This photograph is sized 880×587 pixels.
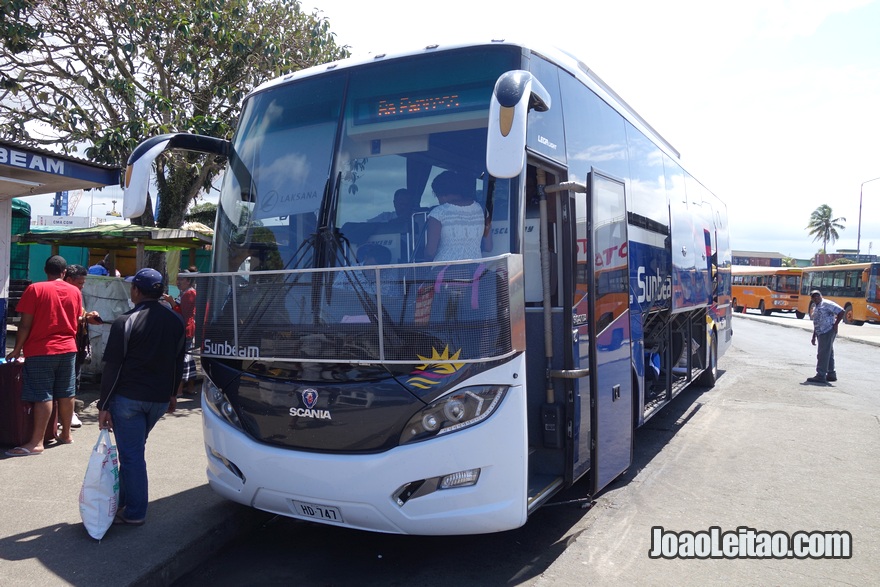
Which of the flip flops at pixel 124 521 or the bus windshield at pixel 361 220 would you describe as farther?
the flip flops at pixel 124 521

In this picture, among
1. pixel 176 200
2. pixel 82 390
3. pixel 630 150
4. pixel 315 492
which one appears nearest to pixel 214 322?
pixel 315 492

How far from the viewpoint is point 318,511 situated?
4.10m

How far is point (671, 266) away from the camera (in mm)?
7926

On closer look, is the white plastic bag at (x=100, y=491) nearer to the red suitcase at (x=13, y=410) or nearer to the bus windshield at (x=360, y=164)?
the bus windshield at (x=360, y=164)

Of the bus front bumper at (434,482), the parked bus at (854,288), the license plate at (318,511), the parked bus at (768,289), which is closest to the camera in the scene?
the bus front bumper at (434,482)

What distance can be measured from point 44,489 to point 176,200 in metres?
8.44

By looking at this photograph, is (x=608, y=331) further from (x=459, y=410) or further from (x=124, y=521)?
(x=124, y=521)

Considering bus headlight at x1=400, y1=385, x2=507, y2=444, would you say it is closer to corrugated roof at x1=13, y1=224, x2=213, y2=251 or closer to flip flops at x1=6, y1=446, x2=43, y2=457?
flip flops at x1=6, y1=446, x2=43, y2=457

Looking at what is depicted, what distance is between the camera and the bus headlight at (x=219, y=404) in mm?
4441

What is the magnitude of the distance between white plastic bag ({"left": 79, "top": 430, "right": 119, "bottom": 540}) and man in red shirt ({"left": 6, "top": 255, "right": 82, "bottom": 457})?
2213 mm

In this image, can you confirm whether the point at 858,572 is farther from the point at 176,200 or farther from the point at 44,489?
the point at 176,200

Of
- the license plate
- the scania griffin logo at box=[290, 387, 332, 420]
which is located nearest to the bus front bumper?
the license plate

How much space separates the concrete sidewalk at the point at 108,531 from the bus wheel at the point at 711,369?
28.1 feet

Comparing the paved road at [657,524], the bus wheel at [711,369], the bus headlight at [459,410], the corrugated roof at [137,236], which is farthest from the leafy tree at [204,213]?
the bus headlight at [459,410]
